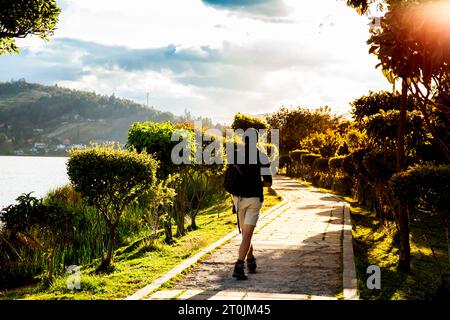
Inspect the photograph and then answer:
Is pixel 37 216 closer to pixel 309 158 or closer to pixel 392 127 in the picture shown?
pixel 392 127

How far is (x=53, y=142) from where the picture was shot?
539ft

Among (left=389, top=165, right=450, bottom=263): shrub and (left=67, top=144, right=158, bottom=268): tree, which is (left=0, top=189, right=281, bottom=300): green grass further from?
(left=389, top=165, right=450, bottom=263): shrub

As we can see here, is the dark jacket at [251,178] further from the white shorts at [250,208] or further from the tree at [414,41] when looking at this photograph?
the tree at [414,41]

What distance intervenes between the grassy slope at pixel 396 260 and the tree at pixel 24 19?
8.11 metres

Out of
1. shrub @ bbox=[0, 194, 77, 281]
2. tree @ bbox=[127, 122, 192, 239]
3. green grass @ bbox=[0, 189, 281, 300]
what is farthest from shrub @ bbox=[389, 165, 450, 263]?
tree @ bbox=[127, 122, 192, 239]

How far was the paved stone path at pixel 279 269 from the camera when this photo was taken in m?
5.77

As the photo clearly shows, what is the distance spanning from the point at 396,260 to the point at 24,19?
890cm

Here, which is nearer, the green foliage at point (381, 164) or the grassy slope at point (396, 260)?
the grassy slope at point (396, 260)

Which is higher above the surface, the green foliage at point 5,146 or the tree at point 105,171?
the green foliage at point 5,146

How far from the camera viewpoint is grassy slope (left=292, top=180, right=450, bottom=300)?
631cm

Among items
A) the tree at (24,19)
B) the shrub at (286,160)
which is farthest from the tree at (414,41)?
the shrub at (286,160)

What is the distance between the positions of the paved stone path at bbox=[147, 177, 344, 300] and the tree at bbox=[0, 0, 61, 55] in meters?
6.24

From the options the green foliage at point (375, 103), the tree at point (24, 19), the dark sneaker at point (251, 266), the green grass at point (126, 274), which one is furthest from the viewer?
the green foliage at point (375, 103)

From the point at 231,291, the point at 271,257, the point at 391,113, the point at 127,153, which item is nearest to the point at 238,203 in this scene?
the point at 231,291
